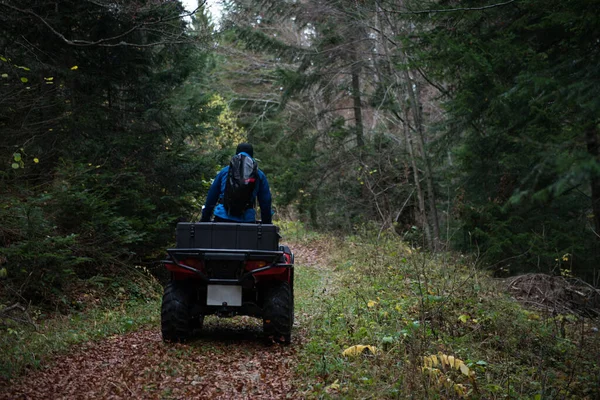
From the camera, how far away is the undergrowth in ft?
15.7

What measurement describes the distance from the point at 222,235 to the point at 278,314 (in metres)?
1.11

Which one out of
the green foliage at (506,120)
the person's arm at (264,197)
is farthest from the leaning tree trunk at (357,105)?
the person's arm at (264,197)

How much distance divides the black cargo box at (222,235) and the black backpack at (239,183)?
0.59 m

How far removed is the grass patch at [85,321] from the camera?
546 cm

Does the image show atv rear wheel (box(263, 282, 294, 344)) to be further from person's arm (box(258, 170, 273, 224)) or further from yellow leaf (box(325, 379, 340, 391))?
yellow leaf (box(325, 379, 340, 391))

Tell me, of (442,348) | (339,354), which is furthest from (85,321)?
(442,348)

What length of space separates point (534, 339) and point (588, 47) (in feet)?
15.6

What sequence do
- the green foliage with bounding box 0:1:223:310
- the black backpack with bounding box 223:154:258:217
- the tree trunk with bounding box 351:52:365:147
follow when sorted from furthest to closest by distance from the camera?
the tree trunk with bounding box 351:52:365:147
the green foliage with bounding box 0:1:223:310
the black backpack with bounding box 223:154:258:217

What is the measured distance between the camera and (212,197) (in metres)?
6.91

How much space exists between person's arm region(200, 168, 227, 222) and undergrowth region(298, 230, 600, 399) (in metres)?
2.03

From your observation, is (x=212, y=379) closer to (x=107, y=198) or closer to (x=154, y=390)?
(x=154, y=390)

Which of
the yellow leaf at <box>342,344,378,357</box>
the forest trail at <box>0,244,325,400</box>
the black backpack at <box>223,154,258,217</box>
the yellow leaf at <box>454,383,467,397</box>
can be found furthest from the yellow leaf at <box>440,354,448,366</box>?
the black backpack at <box>223,154,258,217</box>

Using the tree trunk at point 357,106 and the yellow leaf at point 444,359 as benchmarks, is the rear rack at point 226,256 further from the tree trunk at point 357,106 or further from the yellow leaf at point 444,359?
the tree trunk at point 357,106

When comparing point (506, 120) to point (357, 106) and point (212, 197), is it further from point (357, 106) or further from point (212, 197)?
point (357, 106)
